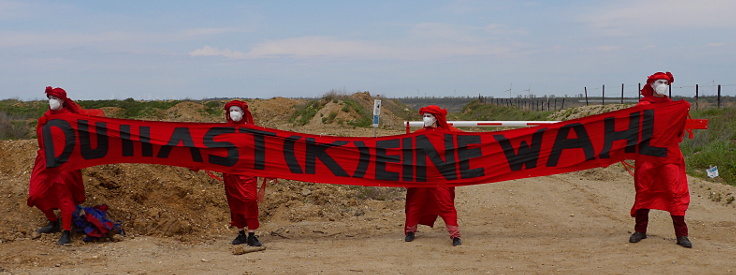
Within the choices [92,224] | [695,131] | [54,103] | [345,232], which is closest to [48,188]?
[92,224]

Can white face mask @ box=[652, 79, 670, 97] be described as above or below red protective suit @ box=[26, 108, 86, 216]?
above

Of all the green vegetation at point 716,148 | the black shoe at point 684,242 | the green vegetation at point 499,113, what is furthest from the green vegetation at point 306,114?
the black shoe at point 684,242

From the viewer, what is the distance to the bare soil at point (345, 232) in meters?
6.34

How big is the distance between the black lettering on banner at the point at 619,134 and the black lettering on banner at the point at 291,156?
360 cm

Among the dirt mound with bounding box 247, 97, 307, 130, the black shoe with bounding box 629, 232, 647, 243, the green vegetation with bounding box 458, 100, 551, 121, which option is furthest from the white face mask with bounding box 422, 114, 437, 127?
the dirt mound with bounding box 247, 97, 307, 130

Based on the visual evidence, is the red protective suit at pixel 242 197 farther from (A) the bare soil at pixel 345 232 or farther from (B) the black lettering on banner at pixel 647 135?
(B) the black lettering on banner at pixel 647 135

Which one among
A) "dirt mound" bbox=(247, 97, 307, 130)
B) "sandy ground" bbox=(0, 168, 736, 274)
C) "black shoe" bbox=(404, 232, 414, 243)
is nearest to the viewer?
"sandy ground" bbox=(0, 168, 736, 274)

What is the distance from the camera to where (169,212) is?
27.3 feet

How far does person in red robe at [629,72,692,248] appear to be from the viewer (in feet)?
22.5

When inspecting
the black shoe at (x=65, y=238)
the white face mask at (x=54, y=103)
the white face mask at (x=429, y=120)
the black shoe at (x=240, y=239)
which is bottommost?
the black shoe at (x=240, y=239)

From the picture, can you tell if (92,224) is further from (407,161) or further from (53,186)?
(407,161)

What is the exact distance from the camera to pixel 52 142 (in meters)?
7.13

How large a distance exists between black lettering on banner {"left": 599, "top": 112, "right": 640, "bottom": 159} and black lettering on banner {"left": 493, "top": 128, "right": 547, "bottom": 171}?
73 centimetres

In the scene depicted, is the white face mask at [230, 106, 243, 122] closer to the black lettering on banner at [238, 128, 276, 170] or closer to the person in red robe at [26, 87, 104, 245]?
Answer: the black lettering on banner at [238, 128, 276, 170]
